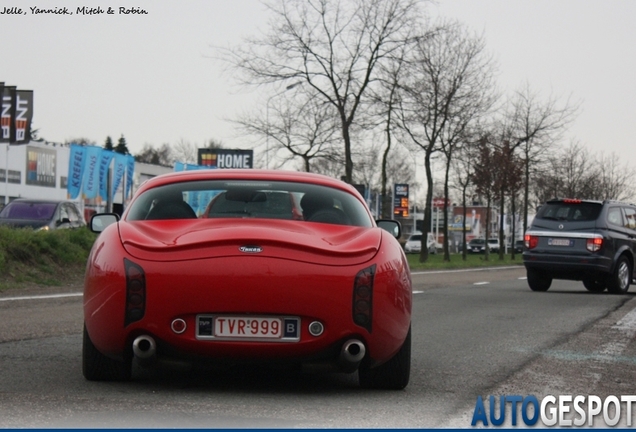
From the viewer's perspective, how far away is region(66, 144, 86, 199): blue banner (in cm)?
5508

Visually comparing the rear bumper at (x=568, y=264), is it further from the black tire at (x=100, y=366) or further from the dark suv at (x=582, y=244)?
the black tire at (x=100, y=366)

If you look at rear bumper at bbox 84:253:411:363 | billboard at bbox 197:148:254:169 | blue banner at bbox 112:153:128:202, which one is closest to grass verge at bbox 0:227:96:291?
rear bumper at bbox 84:253:411:363

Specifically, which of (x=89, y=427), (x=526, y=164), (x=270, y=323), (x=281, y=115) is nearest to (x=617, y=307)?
(x=270, y=323)

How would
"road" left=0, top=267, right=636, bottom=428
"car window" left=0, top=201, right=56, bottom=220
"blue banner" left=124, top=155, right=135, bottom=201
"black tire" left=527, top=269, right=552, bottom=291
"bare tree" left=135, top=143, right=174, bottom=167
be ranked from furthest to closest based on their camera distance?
1. "bare tree" left=135, top=143, right=174, bottom=167
2. "blue banner" left=124, top=155, right=135, bottom=201
3. "car window" left=0, top=201, right=56, bottom=220
4. "black tire" left=527, top=269, right=552, bottom=291
5. "road" left=0, top=267, right=636, bottom=428

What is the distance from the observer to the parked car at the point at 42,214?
26.9 m

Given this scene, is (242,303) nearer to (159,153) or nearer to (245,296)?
(245,296)

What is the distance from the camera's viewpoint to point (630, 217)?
21562 mm

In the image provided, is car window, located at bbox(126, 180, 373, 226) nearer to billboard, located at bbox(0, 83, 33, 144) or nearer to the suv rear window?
the suv rear window

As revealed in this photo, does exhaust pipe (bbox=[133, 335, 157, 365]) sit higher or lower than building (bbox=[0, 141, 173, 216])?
lower

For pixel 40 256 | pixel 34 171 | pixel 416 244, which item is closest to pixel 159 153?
pixel 416 244

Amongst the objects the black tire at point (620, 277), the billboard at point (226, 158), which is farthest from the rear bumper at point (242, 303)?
the billboard at point (226, 158)

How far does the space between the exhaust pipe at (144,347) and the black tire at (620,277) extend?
51.6 ft

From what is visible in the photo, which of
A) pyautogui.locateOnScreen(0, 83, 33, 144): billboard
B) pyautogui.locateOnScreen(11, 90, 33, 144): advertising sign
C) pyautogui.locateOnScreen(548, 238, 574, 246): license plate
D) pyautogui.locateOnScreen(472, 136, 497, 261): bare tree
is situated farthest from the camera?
pyautogui.locateOnScreen(472, 136, 497, 261): bare tree

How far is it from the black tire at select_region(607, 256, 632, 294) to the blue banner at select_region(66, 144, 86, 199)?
125 ft
